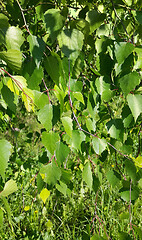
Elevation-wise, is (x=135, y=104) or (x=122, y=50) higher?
(x=122, y=50)

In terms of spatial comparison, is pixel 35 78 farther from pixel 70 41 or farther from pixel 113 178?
pixel 113 178

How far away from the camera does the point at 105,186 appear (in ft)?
6.73

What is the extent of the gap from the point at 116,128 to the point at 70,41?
0.33m

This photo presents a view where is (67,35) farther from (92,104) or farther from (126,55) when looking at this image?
(92,104)

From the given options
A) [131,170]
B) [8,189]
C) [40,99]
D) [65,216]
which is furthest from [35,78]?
[65,216]

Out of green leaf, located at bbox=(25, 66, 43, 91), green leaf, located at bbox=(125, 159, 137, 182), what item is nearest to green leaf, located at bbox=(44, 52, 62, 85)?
green leaf, located at bbox=(25, 66, 43, 91)

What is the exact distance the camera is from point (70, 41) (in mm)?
613

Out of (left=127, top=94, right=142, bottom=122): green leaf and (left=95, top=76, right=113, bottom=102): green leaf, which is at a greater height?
(left=95, top=76, right=113, bottom=102): green leaf

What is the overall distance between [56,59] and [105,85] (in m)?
0.23

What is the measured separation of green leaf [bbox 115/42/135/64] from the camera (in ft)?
2.20

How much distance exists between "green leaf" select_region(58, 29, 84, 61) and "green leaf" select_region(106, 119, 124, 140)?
11.2 inches

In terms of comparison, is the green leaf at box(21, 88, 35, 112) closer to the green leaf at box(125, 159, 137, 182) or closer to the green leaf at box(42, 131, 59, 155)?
the green leaf at box(42, 131, 59, 155)

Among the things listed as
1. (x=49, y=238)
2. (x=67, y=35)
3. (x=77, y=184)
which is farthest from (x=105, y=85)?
(x=77, y=184)

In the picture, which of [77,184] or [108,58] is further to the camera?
[77,184]
